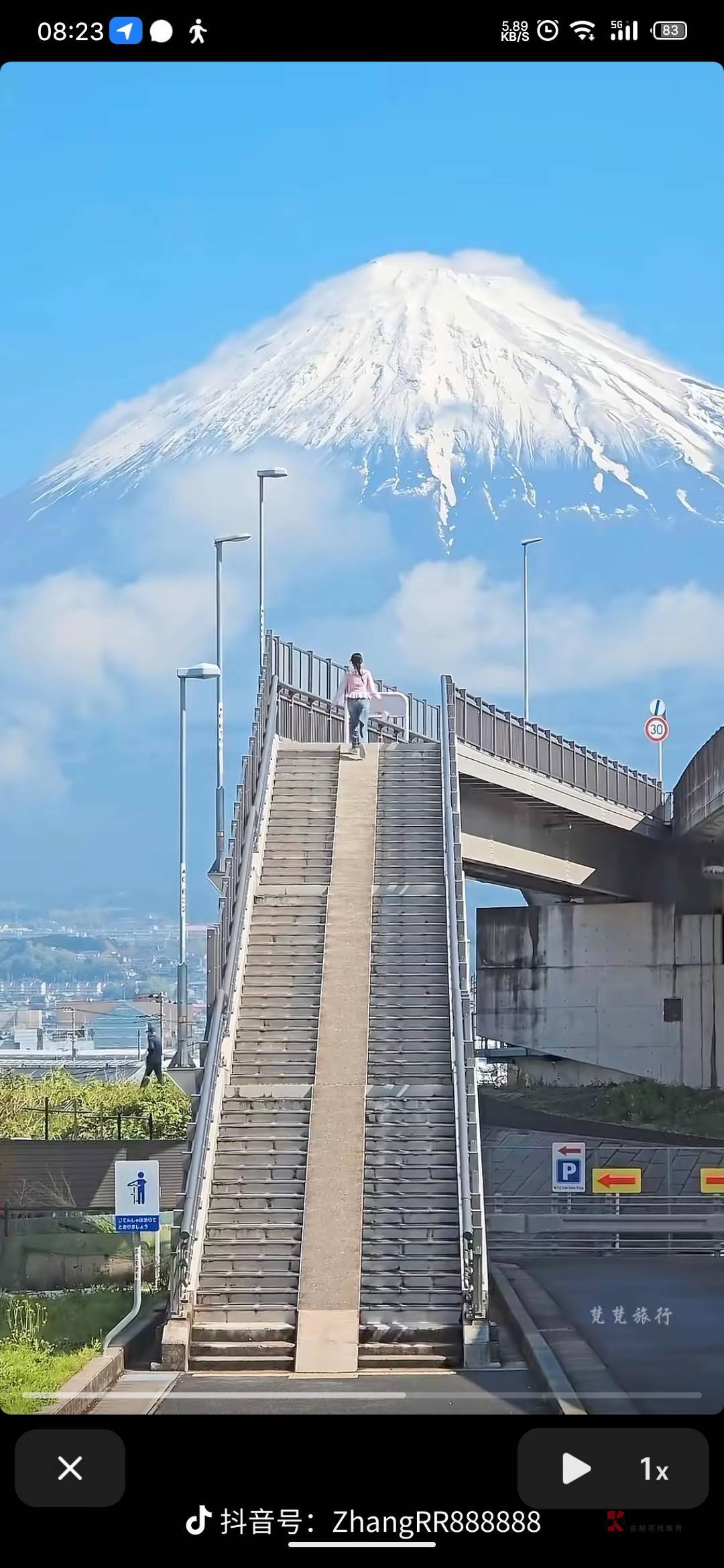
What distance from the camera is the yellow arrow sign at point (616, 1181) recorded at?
29.8 meters

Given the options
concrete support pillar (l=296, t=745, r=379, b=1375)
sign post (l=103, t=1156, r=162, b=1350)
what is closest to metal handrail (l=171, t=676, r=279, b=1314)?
concrete support pillar (l=296, t=745, r=379, b=1375)

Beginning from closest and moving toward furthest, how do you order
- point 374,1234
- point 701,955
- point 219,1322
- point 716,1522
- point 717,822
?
point 716,1522
point 219,1322
point 374,1234
point 717,822
point 701,955

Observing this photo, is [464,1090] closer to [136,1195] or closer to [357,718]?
[136,1195]

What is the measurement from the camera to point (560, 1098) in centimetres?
5797

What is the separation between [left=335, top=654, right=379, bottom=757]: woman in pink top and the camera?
108 ft

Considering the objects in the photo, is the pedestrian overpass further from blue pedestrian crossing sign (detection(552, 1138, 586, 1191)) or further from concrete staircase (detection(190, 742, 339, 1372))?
blue pedestrian crossing sign (detection(552, 1138, 586, 1191))

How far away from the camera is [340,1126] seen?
2200 cm

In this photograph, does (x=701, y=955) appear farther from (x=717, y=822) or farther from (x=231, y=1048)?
(x=231, y=1048)

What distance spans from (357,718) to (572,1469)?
28.0 meters
